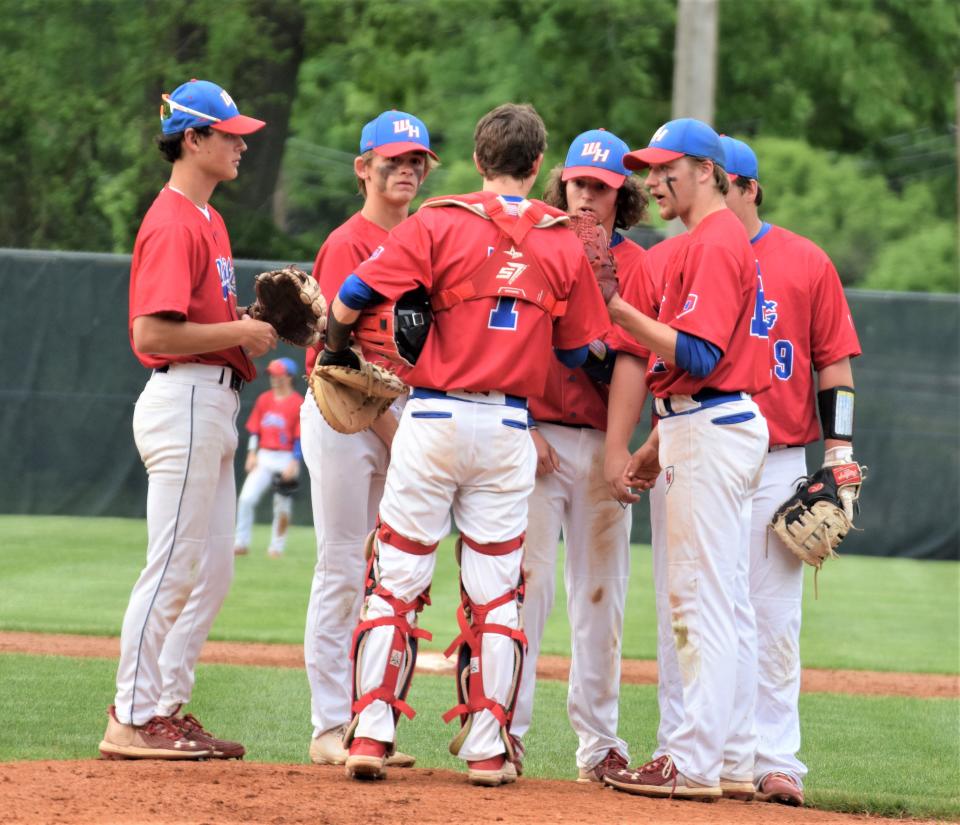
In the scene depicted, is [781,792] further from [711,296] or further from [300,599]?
[300,599]

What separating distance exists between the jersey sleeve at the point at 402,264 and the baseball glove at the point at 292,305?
1.74 ft

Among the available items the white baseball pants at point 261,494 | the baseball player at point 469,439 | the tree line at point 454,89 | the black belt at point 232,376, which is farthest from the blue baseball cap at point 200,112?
the tree line at point 454,89

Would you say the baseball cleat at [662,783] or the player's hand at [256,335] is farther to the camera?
the player's hand at [256,335]

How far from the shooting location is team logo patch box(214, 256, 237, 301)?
484 centimetres

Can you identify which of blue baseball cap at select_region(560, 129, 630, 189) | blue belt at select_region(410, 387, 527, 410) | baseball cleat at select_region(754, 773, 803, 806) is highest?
blue baseball cap at select_region(560, 129, 630, 189)

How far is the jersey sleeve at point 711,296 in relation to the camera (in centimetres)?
436

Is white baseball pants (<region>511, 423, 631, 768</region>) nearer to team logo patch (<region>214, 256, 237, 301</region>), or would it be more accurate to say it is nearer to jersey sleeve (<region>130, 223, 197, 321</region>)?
team logo patch (<region>214, 256, 237, 301</region>)

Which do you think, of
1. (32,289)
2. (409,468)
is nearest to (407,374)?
(409,468)

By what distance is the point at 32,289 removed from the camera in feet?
49.1

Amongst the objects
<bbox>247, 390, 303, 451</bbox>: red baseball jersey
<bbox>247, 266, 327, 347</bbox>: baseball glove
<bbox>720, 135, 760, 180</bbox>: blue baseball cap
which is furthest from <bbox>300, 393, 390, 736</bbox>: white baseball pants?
<bbox>247, 390, 303, 451</bbox>: red baseball jersey

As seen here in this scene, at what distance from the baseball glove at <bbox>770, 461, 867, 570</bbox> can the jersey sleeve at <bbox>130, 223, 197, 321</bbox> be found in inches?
85.9

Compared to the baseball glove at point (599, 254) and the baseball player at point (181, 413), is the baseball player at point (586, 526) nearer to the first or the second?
the baseball glove at point (599, 254)

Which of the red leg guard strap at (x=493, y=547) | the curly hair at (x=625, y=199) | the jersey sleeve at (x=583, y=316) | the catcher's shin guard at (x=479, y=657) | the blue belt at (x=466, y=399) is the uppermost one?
the curly hair at (x=625, y=199)


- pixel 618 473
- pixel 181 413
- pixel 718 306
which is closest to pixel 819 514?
pixel 618 473
